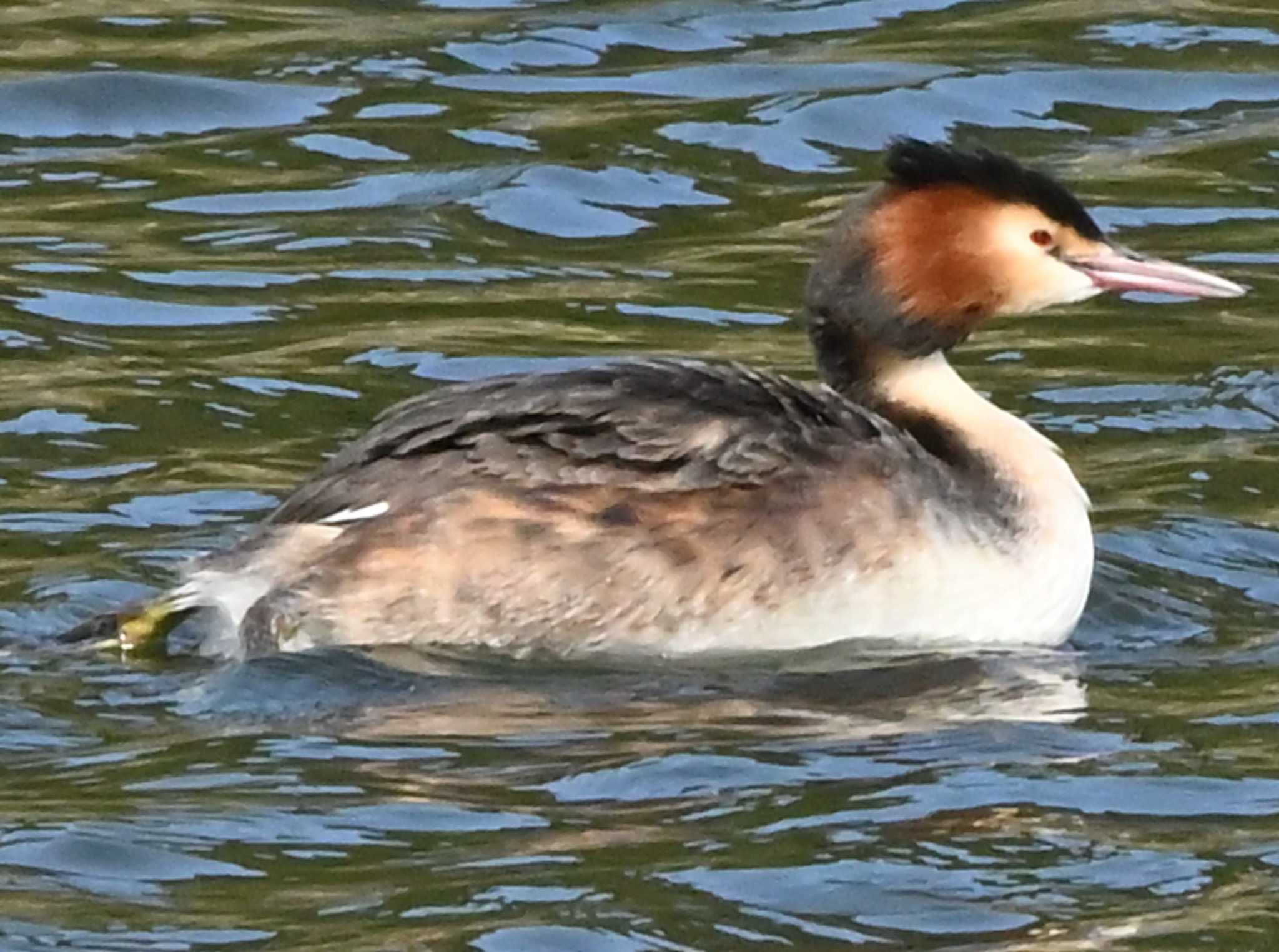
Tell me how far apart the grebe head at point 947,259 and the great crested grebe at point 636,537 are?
1.12ft

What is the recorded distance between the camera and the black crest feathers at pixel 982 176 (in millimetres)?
7895

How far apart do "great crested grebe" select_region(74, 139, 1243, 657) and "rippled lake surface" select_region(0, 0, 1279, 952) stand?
0.37ft

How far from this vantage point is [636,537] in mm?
7328

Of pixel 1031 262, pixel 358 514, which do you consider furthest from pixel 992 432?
pixel 358 514

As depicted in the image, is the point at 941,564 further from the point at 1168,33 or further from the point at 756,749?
the point at 1168,33

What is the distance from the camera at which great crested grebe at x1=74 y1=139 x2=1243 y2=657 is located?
730cm

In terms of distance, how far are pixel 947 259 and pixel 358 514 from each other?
4.91 feet

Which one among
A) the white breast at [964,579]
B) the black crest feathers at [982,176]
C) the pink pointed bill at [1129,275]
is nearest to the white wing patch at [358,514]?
the white breast at [964,579]

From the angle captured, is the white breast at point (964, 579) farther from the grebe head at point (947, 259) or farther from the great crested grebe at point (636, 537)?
the grebe head at point (947, 259)

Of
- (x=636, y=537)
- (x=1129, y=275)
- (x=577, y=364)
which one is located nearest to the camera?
(x=636, y=537)

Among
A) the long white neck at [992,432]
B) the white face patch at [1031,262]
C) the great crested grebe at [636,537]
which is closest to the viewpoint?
the great crested grebe at [636,537]

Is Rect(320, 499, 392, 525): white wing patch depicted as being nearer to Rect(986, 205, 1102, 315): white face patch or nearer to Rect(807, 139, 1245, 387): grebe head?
Rect(807, 139, 1245, 387): grebe head

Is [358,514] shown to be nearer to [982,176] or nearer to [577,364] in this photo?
[982,176]

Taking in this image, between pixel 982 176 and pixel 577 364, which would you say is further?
pixel 577 364
